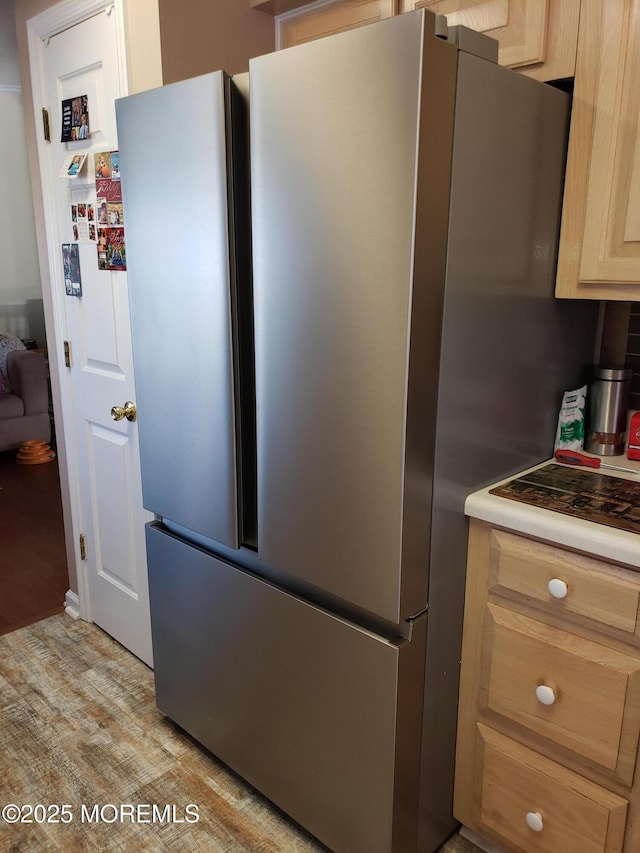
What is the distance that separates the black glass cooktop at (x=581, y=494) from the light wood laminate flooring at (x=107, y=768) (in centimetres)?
Result: 89

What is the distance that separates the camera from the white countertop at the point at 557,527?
4.02 feet

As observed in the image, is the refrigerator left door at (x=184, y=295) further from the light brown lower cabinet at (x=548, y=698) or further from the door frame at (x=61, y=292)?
the light brown lower cabinet at (x=548, y=698)

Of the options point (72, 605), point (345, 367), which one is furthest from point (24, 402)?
point (345, 367)

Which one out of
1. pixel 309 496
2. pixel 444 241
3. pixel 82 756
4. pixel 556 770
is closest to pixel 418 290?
pixel 444 241

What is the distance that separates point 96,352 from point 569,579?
1.63 m

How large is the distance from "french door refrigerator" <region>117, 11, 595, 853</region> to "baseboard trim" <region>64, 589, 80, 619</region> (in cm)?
107

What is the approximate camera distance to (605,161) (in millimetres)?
1405

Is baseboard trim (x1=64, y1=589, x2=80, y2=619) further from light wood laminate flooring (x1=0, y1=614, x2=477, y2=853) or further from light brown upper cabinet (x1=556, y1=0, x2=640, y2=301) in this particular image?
light brown upper cabinet (x1=556, y1=0, x2=640, y2=301)

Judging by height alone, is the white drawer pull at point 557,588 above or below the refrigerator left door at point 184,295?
below

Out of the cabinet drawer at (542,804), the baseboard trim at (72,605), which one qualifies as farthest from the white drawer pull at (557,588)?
the baseboard trim at (72,605)

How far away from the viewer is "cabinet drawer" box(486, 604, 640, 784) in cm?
128

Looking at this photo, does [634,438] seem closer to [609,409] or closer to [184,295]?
[609,409]

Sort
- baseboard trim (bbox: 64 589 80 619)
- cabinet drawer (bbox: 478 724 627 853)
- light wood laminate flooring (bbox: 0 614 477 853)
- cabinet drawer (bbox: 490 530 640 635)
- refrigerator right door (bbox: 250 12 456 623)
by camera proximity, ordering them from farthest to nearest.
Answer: baseboard trim (bbox: 64 589 80 619) → light wood laminate flooring (bbox: 0 614 477 853) → cabinet drawer (bbox: 478 724 627 853) → cabinet drawer (bbox: 490 530 640 635) → refrigerator right door (bbox: 250 12 456 623)

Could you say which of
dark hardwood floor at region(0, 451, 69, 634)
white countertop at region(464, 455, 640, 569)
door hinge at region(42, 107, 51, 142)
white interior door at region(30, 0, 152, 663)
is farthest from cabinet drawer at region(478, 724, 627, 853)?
door hinge at region(42, 107, 51, 142)
